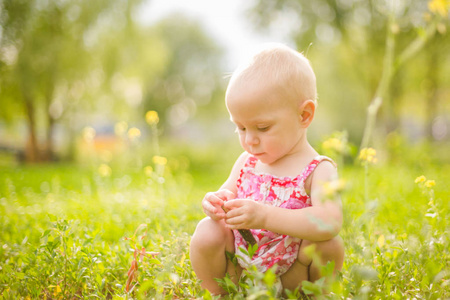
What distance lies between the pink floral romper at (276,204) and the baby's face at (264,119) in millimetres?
139

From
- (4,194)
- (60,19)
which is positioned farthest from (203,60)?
(4,194)

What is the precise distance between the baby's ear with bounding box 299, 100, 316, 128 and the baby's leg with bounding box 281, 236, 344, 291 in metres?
0.56

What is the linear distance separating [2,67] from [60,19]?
2.64 meters

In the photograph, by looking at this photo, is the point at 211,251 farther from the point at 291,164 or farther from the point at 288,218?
the point at 291,164

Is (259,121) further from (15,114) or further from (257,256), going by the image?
(15,114)

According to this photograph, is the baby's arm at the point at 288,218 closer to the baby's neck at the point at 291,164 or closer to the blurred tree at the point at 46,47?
the baby's neck at the point at 291,164

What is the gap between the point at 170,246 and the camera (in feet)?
7.20

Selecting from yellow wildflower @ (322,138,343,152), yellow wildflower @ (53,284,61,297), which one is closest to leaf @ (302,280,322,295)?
yellow wildflower @ (322,138,343,152)

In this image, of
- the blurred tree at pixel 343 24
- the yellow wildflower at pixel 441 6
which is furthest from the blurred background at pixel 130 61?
the yellow wildflower at pixel 441 6

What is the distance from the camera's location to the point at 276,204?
1865 millimetres

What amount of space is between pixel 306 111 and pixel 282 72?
0.22 meters

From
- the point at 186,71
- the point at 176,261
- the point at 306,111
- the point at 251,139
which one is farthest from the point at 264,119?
the point at 186,71

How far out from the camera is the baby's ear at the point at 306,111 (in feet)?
6.11

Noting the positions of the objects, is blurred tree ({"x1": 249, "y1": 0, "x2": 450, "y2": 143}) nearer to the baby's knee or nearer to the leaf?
the baby's knee
